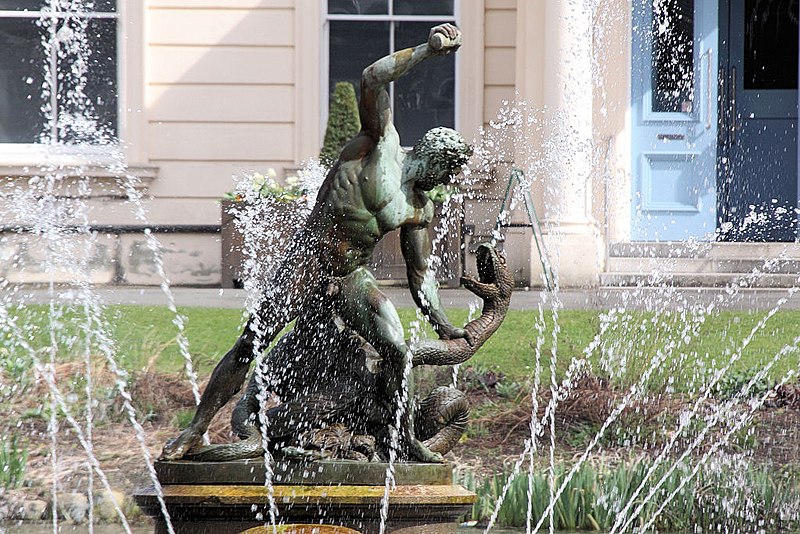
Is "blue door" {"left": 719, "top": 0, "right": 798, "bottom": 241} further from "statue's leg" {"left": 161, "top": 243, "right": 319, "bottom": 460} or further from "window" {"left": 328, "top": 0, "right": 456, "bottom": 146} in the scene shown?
"statue's leg" {"left": 161, "top": 243, "right": 319, "bottom": 460}

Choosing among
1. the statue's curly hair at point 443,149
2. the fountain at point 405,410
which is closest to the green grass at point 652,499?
the fountain at point 405,410

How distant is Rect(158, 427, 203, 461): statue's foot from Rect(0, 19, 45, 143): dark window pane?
9.09 metres

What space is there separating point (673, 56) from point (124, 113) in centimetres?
511

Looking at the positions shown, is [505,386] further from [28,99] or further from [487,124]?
[28,99]

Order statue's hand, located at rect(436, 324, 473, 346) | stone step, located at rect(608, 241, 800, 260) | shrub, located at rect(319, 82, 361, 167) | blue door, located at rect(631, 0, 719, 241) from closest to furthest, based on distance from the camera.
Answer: statue's hand, located at rect(436, 324, 473, 346)
stone step, located at rect(608, 241, 800, 260)
shrub, located at rect(319, 82, 361, 167)
blue door, located at rect(631, 0, 719, 241)

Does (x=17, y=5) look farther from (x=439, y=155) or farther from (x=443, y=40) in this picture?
(x=443, y=40)

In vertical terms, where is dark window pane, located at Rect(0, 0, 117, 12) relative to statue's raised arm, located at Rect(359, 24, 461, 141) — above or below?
above

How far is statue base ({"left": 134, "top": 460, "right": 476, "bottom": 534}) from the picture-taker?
16.4ft

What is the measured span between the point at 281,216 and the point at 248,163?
7.22 ft

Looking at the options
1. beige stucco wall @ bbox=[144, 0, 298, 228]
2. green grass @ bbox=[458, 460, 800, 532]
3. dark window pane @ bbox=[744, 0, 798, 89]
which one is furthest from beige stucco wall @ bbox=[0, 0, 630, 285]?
green grass @ bbox=[458, 460, 800, 532]

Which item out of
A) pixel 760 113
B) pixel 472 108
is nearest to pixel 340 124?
pixel 472 108

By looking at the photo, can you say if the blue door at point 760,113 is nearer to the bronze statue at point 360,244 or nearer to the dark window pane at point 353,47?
the dark window pane at point 353,47

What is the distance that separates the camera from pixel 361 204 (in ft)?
16.8

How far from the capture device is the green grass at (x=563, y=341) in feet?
27.7
